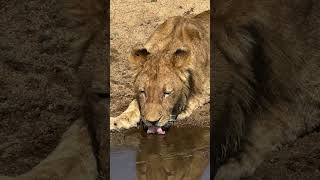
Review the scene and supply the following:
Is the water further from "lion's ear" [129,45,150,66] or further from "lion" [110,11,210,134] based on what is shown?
"lion's ear" [129,45,150,66]

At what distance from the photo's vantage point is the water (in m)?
3.34

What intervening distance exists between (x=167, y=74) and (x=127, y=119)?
31 cm

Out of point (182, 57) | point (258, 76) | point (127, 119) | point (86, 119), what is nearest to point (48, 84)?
point (127, 119)

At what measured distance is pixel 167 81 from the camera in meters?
4.01

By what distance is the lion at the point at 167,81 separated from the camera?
3889 mm

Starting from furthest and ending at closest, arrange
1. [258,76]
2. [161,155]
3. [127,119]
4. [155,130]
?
[127,119] < [155,130] < [161,155] < [258,76]

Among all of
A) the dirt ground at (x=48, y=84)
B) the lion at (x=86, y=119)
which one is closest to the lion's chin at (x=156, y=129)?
the dirt ground at (x=48, y=84)

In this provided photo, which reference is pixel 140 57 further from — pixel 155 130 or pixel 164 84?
pixel 155 130

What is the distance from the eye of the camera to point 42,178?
88.1 inches

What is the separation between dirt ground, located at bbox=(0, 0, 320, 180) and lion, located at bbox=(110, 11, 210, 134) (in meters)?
0.12

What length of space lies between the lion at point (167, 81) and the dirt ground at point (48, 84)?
0.41 feet

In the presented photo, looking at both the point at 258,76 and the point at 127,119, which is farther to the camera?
the point at 127,119

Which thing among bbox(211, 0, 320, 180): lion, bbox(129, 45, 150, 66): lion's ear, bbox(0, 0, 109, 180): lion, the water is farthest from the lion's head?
bbox(0, 0, 109, 180): lion

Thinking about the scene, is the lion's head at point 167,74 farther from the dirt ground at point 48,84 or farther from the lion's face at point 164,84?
the dirt ground at point 48,84
